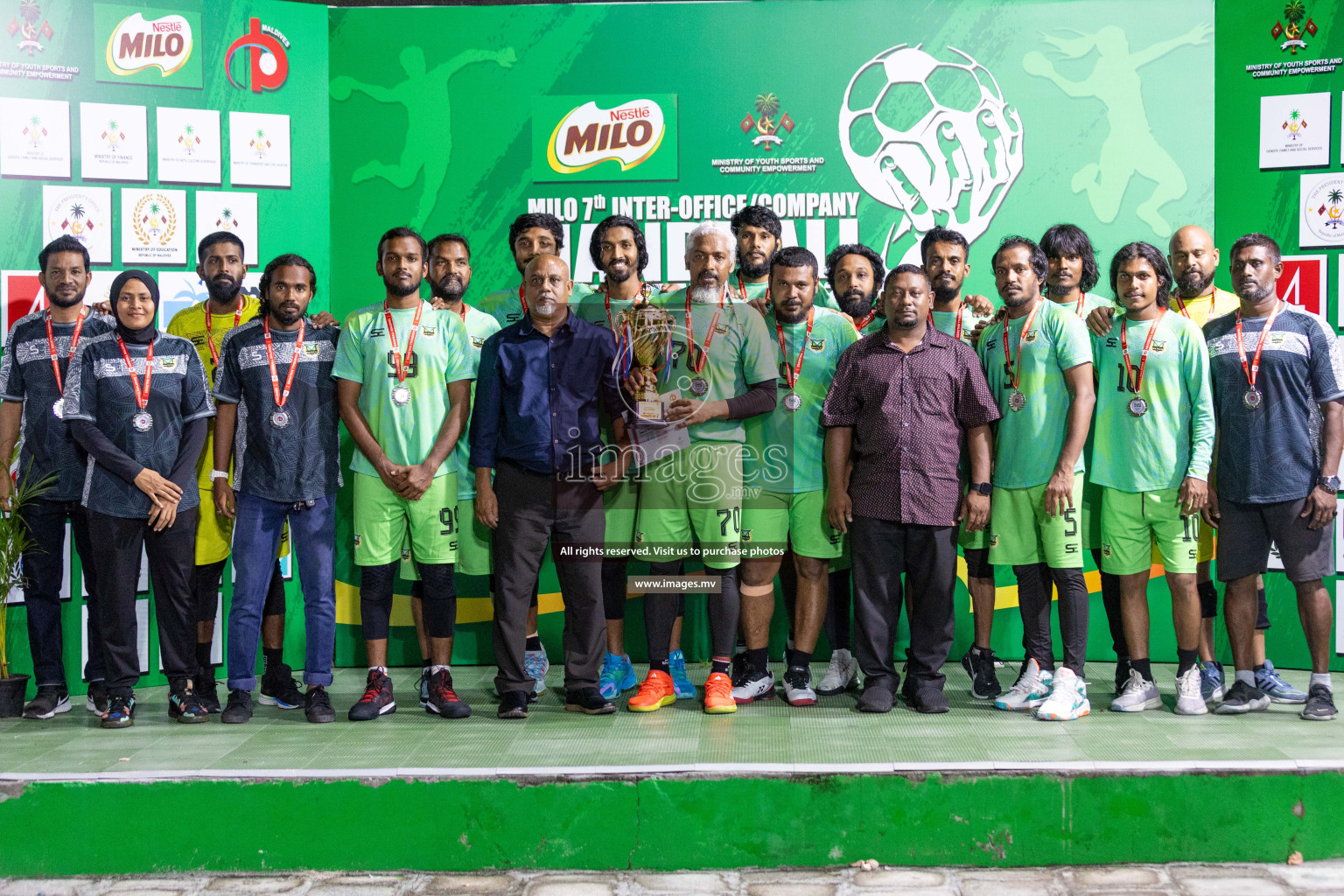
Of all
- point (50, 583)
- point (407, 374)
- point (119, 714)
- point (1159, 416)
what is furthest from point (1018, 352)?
point (50, 583)

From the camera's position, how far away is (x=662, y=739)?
3.36 m

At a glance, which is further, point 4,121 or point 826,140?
point 826,140

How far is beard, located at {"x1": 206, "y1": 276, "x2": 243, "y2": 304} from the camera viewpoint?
4.05 m

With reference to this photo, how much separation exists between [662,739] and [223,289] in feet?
7.94

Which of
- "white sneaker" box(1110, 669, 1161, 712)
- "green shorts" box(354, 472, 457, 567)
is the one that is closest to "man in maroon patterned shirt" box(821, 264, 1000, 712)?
"white sneaker" box(1110, 669, 1161, 712)

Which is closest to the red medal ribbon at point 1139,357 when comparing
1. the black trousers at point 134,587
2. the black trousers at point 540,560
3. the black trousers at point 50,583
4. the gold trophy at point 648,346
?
the gold trophy at point 648,346

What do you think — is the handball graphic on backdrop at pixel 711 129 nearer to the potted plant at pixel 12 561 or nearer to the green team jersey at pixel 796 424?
the green team jersey at pixel 796 424

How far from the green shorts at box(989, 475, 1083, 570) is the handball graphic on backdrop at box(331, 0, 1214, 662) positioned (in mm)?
1062

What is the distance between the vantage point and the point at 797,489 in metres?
3.89

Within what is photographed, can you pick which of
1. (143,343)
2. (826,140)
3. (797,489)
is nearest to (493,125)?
(826,140)

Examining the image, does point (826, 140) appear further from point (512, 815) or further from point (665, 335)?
point (512, 815)

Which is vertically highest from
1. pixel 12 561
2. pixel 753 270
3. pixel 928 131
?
pixel 928 131

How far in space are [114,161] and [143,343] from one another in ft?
3.83

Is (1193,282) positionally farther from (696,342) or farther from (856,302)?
(696,342)
